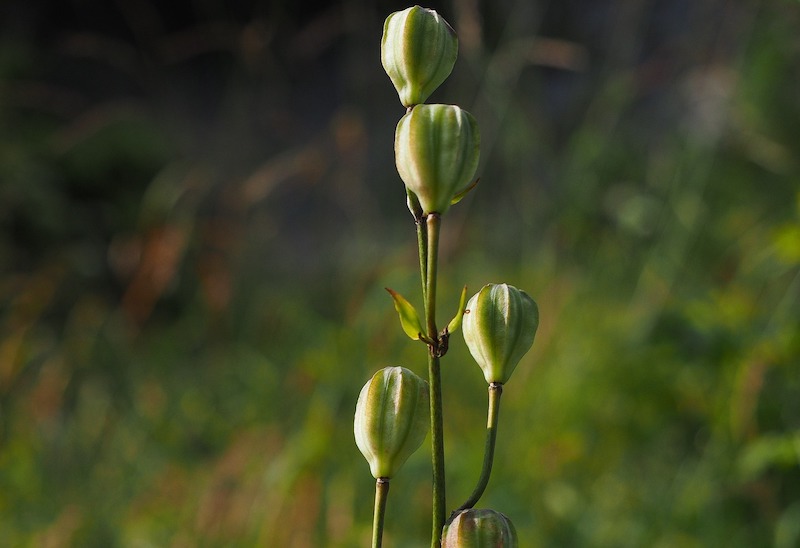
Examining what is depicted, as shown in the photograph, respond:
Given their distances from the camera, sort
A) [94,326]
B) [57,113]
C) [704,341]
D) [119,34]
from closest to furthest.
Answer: [704,341]
[94,326]
[57,113]
[119,34]

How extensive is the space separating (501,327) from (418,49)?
11 centimetres

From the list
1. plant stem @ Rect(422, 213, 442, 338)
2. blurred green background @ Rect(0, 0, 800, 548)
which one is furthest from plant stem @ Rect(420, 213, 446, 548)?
blurred green background @ Rect(0, 0, 800, 548)

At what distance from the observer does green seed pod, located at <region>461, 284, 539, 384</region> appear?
0.35 m

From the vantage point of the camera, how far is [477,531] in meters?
0.32

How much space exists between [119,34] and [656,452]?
3253 millimetres

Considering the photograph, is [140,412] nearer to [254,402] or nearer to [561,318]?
[254,402]

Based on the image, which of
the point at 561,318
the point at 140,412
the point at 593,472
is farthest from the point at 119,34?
the point at 593,472

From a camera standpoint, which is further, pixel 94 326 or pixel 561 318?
pixel 94 326

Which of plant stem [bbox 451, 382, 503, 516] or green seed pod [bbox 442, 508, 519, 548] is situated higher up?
plant stem [bbox 451, 382, 503, 516]

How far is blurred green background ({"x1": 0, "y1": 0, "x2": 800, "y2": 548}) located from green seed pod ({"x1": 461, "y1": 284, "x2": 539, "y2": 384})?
24.7 inches

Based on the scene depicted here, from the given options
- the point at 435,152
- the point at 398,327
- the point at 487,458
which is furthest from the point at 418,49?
the point at 398,327

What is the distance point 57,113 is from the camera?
10.1 ft

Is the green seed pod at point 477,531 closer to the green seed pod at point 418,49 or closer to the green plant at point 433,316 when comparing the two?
the green plant at point 433,316

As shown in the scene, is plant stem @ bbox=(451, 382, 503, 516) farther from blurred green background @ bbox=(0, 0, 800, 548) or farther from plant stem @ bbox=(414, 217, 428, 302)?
blurred green background @ bbox=(0, 0, 800, 548)
